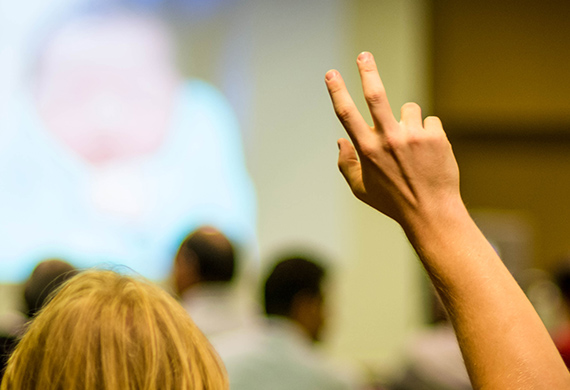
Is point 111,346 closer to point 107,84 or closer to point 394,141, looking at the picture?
point 394,141

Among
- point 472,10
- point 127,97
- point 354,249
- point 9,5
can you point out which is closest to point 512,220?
point 354,249

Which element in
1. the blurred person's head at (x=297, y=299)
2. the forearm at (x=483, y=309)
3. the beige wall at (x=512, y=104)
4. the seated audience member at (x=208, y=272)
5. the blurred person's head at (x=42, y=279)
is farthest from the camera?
the beige wall at (x=512, y=104)

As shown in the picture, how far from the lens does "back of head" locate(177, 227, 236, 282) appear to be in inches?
119

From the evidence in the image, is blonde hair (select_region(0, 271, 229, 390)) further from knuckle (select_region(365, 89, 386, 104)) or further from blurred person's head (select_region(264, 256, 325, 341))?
blurred person's head (select_region(264, 256, 325, 341))

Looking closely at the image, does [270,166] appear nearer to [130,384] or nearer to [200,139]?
[200,139]

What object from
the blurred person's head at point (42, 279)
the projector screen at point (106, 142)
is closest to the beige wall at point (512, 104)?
the projector screen at point (106, 142)

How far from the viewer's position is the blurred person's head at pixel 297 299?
2.58m

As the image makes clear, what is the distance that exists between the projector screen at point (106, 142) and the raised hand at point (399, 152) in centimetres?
384

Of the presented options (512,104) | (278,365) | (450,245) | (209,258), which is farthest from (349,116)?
(512,104)

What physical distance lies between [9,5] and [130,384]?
425 centimetres

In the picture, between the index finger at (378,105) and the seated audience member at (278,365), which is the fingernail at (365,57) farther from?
the seated audience member at (278,365)

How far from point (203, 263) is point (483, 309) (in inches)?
93.2

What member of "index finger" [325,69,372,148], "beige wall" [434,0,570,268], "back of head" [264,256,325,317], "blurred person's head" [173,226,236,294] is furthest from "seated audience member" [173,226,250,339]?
"beige wall" [434,0,570,268]

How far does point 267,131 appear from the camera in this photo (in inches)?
196
